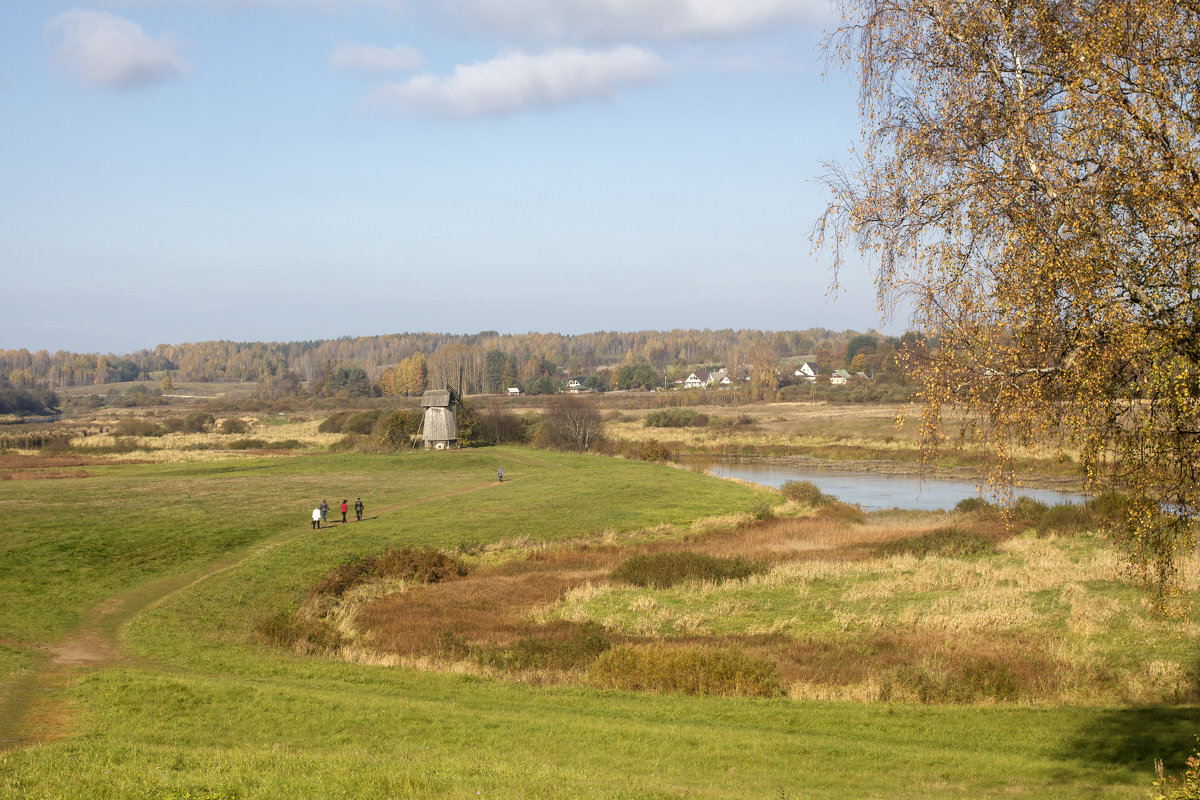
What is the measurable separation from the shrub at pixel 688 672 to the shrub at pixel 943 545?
16.5m

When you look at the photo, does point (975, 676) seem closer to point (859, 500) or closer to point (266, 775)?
point (266, 775)

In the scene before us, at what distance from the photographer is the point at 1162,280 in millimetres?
8062

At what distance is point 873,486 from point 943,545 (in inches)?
1191

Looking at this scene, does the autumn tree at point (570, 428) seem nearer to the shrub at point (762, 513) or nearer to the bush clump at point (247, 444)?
the bush clump at point (247, 444)

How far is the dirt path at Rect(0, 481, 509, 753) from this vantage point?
14.0m

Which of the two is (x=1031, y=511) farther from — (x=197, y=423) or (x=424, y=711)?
(x=197, y=423)

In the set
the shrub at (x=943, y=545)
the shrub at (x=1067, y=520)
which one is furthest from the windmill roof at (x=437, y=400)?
the shrub at (x=1067, y=520)

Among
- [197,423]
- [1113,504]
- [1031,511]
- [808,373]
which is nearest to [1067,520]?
[1031,511]

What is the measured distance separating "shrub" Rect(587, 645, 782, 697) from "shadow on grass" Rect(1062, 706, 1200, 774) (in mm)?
5657

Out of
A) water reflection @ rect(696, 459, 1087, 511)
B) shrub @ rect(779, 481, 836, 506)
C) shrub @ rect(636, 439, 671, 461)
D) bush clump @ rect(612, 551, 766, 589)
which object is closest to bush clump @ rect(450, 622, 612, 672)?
bush clump @ rect(612, 551, 766, 589)

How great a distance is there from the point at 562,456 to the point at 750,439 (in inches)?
1167

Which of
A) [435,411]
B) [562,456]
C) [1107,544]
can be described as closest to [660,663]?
[1107,544]

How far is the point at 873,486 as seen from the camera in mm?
62938

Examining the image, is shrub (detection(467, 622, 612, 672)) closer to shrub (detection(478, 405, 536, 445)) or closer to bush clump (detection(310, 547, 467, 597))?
bush clump (detection(310, 547, 467, 597))
